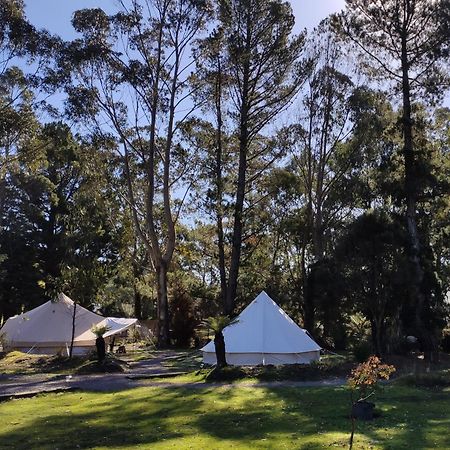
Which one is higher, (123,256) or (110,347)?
(123,256)

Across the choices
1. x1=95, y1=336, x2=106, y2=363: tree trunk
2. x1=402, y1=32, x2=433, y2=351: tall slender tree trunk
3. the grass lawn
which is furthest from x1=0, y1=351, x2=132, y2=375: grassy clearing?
x1=402, y1=32, x2=433, y2=351: tall slender tree trunk

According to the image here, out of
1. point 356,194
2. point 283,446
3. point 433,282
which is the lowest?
point 283,446

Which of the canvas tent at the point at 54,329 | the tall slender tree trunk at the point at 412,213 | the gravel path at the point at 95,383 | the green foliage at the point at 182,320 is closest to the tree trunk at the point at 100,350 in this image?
the gravel path at the point at 95,383

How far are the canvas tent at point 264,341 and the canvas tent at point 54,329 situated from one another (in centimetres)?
934

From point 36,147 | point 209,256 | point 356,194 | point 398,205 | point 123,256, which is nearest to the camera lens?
point 398,205

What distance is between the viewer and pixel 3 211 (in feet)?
156

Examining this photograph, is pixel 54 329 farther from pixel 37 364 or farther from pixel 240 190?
pixel 240 190

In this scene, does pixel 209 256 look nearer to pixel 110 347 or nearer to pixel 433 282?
pixel 110 347

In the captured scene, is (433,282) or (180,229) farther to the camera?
(180,229)

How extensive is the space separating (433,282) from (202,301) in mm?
14591

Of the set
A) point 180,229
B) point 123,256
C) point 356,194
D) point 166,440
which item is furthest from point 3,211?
point 166,440

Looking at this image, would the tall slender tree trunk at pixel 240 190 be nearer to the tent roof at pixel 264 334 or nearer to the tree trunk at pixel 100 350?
the tent roof at pixel 264 334

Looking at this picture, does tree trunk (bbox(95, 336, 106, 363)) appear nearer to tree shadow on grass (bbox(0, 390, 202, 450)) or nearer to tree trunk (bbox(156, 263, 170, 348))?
tree shadow on grass (bbox(0, 390, 202, 450))

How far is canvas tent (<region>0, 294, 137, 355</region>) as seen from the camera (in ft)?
95.7
